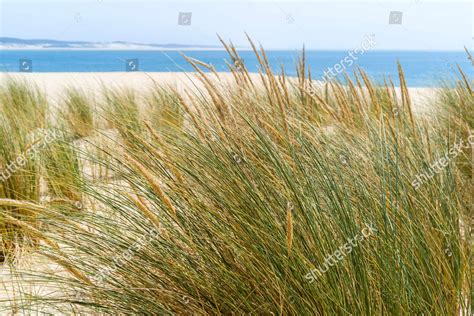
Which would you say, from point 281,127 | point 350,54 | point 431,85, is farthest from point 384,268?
point 431,85

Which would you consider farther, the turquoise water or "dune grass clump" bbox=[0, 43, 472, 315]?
the turquoise water

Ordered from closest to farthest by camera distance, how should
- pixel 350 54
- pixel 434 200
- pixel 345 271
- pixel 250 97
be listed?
pixel 345 271, pixel 434 200, pixel 250 97, pixel 350 54

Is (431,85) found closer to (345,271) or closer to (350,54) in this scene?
(350,54)

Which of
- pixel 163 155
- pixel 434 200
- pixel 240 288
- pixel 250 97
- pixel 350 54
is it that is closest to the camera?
pixel 240 288

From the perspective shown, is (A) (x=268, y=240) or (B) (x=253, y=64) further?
(B) (x=253, y=64)

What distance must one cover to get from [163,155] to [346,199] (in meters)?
0.55

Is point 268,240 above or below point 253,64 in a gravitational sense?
below

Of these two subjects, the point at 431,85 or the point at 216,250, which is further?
the point at 431,85

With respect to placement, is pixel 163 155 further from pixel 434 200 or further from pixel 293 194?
pixel 434 200

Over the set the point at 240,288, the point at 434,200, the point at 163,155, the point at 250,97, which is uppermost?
the point at 250,97

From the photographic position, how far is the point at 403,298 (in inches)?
53.9

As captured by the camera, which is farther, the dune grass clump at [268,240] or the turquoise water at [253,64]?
the turquoise water at [253,64]

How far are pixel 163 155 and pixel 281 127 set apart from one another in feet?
1.40

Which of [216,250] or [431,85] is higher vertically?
[431,85]
